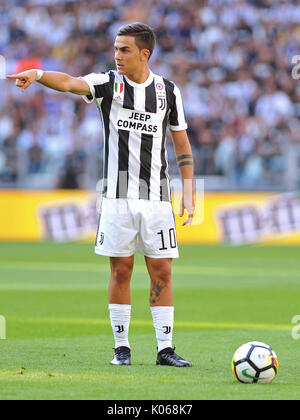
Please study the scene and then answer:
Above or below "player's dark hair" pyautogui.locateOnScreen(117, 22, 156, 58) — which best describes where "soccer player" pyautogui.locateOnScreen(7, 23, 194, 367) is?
below

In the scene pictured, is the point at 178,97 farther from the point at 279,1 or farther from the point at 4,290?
the point at 279,1

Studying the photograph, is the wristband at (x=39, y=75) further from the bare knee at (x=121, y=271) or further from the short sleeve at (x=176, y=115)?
the bare knee at (x=121, y=271)

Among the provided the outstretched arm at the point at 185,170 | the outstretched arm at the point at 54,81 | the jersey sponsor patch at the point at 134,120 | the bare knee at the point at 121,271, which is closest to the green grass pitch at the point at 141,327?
the bare knee at the point at 121,271

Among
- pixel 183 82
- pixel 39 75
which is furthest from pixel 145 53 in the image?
pixel 183 82

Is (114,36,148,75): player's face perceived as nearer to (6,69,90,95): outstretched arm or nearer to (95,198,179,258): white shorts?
(6,69,90,95): outstretched arm

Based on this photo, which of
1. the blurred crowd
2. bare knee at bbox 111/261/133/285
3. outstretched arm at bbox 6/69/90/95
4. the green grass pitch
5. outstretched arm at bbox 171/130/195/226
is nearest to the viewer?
the green grass pitch

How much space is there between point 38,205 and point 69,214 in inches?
30.6

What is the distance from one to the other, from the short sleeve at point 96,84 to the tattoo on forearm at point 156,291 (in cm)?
130

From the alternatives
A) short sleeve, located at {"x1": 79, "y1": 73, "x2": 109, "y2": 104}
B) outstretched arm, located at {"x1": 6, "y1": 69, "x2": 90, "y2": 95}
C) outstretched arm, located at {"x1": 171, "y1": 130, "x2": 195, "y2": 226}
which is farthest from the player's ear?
outstretched arm, located at {"x1": 171, "y1": 130, "x2": 195, "y2": 226}

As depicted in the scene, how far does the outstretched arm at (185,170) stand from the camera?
6.27 meters

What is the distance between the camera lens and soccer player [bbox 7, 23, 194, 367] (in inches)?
240

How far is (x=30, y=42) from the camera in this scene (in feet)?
79.2

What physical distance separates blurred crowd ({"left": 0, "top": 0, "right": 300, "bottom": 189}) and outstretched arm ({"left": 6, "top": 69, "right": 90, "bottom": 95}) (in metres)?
14.2
